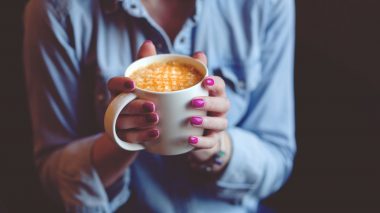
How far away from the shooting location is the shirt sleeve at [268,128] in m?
0.92

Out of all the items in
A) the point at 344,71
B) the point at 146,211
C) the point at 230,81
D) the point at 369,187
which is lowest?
the point at 369,187

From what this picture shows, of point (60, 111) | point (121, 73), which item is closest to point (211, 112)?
point (121, 73)

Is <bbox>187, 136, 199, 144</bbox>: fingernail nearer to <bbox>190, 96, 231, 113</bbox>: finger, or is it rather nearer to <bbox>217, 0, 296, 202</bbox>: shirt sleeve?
<bbox>190, 96, 231, 113</bbox>: finger

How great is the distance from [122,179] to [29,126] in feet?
1.63

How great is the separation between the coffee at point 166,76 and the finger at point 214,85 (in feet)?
0.08

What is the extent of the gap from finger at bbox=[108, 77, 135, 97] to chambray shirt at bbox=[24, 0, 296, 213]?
28 centimetres

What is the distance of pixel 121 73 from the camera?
0.88m

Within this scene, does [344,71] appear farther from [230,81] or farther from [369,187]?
[230,81]

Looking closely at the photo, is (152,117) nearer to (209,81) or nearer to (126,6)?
(209,81)

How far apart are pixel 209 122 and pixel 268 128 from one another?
401mm

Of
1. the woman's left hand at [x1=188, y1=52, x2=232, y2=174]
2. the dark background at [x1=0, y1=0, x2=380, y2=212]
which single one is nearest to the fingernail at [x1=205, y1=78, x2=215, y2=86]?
the woman's left hand at [x1=188, y1=52, x2=232, y2=174]

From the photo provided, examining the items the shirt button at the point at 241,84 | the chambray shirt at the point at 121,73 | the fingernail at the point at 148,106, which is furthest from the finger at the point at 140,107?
the shirt button at the point at 241,84

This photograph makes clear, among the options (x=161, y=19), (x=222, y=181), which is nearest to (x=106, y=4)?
(x=161, y=19)

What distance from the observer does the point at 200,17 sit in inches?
35.3
